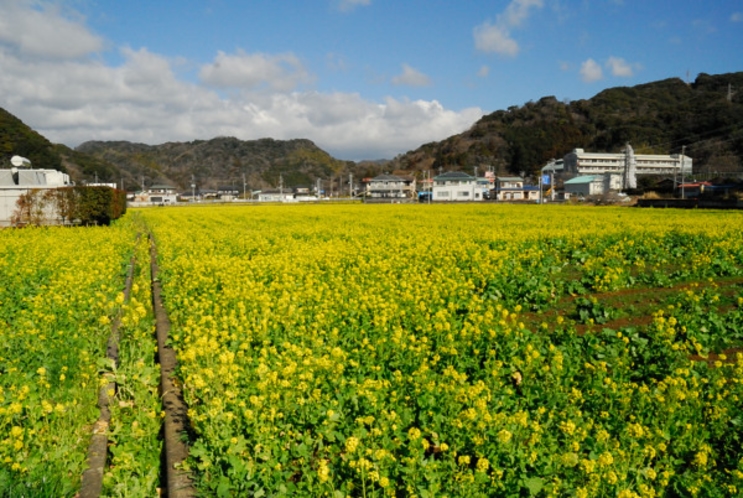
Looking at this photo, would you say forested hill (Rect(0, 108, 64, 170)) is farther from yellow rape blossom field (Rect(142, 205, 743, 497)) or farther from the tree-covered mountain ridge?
yellow rape blossom field (Rect(142, 205, 743, 497))

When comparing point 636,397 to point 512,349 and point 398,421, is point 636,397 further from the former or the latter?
point 398,421

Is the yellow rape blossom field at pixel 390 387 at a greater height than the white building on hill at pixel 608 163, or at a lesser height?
lesser

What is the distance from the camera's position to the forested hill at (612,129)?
356 ft

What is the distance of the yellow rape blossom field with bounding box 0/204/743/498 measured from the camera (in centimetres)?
370

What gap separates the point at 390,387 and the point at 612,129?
152965 millimetres

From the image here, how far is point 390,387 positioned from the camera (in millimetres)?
5133

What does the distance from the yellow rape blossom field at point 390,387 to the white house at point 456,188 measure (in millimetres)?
89521

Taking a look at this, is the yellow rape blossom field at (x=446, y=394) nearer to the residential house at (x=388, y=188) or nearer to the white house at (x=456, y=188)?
the white house at (x=456, y=188)

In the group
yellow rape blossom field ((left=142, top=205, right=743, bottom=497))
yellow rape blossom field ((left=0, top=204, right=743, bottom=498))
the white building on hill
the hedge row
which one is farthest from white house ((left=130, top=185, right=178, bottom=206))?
yellow rape blossom field ((left=142, top=205, right=743, bottom=497))

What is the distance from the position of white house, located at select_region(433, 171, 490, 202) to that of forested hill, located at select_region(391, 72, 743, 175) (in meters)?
44.6

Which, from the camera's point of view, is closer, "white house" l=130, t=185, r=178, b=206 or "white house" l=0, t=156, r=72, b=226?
"white house" l=0, t=156, r=72, b=226

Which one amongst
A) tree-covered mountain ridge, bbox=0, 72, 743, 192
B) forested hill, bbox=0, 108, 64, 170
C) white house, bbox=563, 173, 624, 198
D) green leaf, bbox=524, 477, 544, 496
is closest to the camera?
green leaf, bbox=524, 477, 544, 496

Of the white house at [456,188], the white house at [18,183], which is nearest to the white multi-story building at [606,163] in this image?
the white house at [456,188]

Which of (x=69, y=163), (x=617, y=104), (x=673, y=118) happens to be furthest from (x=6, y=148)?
(x=617, y=104)
